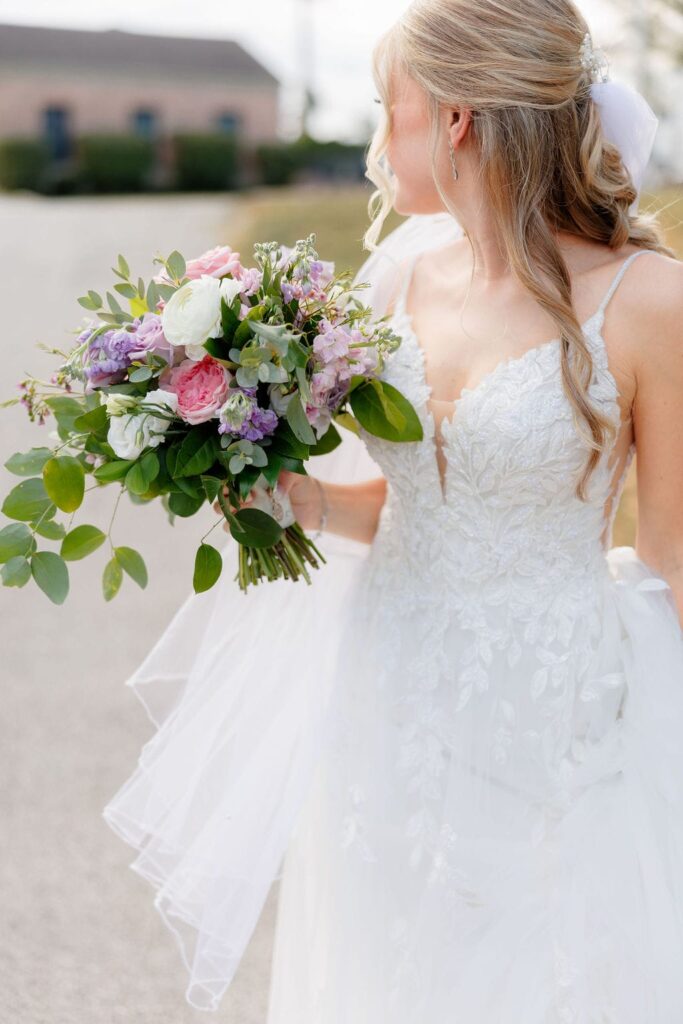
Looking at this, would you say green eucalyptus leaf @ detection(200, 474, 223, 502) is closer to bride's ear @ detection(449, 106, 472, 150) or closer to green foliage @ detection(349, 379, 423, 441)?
green foliage @ detection(349, 379, 423, 441)

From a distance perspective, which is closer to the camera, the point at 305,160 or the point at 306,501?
the point at 306,501

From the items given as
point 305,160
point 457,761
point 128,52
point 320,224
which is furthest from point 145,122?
point 457,761

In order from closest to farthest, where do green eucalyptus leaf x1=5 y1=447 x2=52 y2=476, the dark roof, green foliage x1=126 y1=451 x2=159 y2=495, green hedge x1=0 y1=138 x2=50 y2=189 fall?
1. green foliage x1=126 y1=451 x2=159 y2=495
2. green eucalyptus leaf x1=5 y1=447 x2=52 y2=476
3. green hedge x1=0 y1=138 x2=50 y2=189
4. the dark roof

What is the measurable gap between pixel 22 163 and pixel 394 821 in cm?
3383

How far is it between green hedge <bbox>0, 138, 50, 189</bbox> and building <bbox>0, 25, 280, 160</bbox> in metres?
4.27

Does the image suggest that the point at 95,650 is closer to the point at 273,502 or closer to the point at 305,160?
the point at 273,502

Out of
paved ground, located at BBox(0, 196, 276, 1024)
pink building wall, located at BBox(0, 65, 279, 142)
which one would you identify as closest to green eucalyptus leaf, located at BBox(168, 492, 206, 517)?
paved ground, located at BBox(0, 196, 276, 1024)

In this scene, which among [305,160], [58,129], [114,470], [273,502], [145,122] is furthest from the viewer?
[145,122]

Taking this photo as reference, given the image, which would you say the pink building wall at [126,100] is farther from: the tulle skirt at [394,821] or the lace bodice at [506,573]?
the lace bodice at [506,573]

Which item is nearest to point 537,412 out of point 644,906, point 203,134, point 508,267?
point 508,267

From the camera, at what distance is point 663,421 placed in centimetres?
198

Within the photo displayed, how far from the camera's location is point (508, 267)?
2.19m

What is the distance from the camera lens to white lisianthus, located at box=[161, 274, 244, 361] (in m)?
1.85

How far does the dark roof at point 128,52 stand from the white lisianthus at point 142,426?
41202 millimetres
